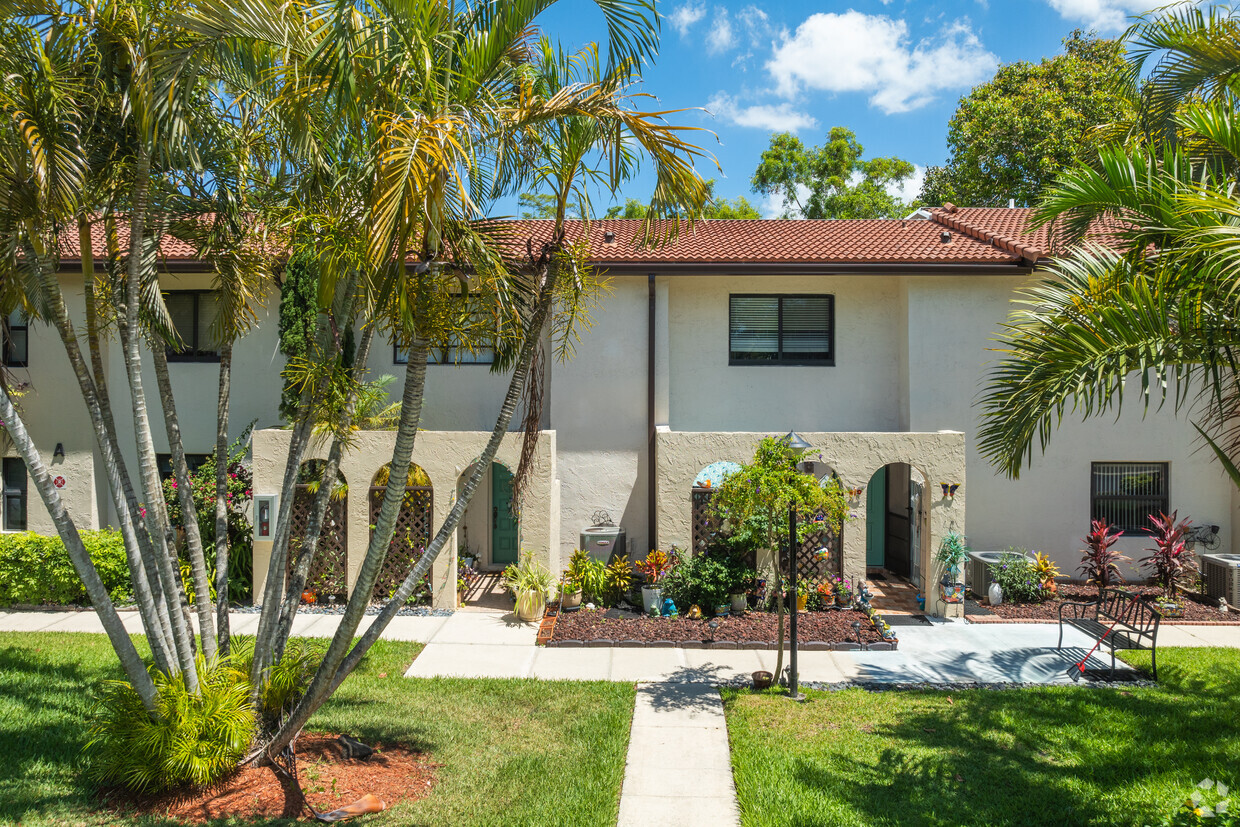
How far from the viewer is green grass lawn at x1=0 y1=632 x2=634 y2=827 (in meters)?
6.13

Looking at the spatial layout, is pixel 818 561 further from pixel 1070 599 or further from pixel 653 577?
pixel 1070 599

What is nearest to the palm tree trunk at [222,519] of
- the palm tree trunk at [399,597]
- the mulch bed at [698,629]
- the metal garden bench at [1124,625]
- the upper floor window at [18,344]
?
the palm tree trunk at [399,597]

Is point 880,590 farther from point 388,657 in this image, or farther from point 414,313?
point 414,313

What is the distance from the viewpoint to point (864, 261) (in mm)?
13797

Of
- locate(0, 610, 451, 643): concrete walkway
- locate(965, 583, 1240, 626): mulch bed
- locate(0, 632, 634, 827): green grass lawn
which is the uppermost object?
locate(965, 583, 1240, 626): mulch bed

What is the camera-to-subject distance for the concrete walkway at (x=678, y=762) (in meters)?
6.29

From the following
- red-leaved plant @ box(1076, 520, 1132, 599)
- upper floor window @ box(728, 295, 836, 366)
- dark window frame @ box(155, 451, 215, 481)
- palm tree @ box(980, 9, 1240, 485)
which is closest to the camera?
palm tree @ box(980, 9, 1240, 485)

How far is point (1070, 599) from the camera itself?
511 inches

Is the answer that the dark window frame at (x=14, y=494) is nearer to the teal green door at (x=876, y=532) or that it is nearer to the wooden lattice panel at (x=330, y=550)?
the wooden lattice panel at (x=330, y=550)

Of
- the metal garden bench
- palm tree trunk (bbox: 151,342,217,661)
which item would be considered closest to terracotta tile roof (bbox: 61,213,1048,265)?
the metal garden bench

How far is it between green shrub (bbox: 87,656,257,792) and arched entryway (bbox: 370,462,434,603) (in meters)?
6.20

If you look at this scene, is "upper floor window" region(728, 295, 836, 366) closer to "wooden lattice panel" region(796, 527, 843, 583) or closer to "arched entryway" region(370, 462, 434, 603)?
"wooden lattice panel" region(796, 527, 843, 583)

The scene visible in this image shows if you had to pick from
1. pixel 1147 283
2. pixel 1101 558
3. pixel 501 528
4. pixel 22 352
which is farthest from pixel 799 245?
pixel 22 352

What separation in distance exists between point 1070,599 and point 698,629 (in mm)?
6570
